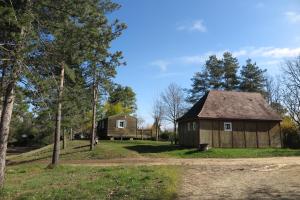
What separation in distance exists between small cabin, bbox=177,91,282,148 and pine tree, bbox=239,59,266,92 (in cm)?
2579

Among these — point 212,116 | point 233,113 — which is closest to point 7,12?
point 212,116

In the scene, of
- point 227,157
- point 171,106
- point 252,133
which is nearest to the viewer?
point 227,157

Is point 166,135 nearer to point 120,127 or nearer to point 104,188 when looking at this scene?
point 120,127

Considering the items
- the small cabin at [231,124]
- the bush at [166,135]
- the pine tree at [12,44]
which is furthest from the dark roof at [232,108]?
the bush at [166,135]

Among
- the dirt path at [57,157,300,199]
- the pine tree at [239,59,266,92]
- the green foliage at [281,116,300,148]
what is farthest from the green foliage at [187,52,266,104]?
the dirt path at [57,157,300,199]

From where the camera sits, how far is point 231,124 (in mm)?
32812

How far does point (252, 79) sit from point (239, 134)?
30.6 m

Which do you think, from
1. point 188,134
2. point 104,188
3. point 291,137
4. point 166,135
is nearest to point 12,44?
point 104,188

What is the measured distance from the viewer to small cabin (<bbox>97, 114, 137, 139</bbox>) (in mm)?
49188

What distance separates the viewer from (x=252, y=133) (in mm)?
33188

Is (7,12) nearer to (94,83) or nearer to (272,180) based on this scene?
(272,180)

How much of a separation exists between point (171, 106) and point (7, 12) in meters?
51.1

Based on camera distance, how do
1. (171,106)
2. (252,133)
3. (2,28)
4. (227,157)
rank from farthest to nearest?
(171,106), (252,133), (227,157), (2,28)

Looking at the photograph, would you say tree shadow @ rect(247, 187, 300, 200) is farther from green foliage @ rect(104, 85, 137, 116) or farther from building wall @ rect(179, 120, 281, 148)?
green foliage @ rect(104, 85, 137, 116)
